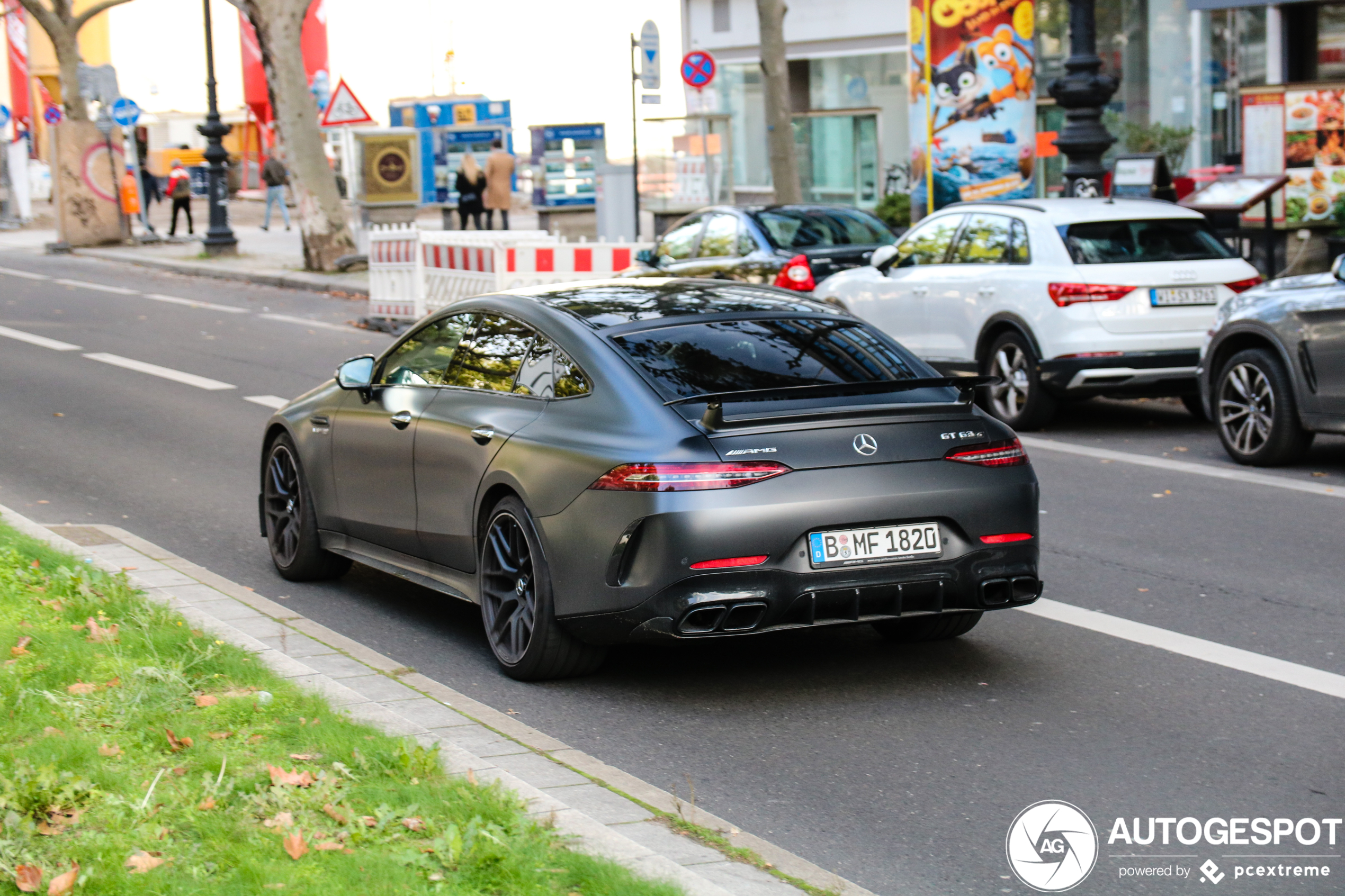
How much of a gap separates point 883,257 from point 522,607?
7.69m

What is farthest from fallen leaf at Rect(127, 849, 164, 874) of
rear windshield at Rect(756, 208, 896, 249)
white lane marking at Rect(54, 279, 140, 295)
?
white lane marking at Rect(54, 279, 140, 295)

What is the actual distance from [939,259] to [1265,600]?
656cm

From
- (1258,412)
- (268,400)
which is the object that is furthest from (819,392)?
(268,400)

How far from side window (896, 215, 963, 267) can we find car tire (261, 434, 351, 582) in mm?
6510

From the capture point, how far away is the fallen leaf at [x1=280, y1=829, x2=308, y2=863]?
4.05 meters

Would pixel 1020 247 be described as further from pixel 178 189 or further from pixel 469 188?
pixel 178 189

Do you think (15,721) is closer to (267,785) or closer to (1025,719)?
(267,785)

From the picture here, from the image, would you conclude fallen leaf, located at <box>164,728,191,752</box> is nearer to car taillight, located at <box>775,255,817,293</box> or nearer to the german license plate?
the german license plate

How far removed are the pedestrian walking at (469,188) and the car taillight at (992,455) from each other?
2737cm

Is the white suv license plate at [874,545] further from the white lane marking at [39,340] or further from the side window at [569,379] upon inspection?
the white lane marking at [39,340]

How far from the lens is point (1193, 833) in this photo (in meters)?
4.65

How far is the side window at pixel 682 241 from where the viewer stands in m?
16.9

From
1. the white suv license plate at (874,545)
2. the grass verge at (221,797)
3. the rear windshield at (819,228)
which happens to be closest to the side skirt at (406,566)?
the grass verge at (221,797)

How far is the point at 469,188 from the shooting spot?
32.8 meters
